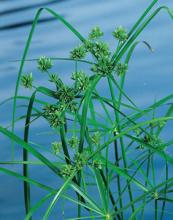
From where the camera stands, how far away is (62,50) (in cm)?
520

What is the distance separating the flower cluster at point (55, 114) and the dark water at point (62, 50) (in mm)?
1355

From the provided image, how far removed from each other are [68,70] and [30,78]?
3318 mm

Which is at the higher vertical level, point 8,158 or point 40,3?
point 40,3

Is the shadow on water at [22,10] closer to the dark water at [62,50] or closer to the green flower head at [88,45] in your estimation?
the dark water at [62,50]

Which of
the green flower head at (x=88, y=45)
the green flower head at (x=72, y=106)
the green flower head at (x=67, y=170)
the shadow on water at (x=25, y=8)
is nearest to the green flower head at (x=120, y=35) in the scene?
the green flower head at (x=88, y=45)

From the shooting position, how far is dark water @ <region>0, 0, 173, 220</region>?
9.89ft

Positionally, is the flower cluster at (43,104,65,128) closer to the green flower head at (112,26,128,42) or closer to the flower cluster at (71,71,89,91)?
the flower cluster at (71,71,89,91)

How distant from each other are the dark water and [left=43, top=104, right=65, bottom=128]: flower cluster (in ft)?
4.45

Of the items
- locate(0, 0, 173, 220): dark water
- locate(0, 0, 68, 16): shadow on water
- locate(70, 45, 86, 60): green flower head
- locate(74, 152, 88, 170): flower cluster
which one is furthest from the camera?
locate(0, 0, 68, 16): shadow on water

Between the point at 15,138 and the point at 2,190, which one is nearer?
the point at 15,138

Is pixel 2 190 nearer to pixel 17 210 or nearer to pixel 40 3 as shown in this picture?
pixel 17 210

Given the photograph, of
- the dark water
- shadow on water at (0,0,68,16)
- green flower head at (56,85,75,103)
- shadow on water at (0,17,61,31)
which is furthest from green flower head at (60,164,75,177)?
shadow on water at (0,0,68,16)

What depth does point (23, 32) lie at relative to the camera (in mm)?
6453

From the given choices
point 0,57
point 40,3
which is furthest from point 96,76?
Result: point 40,3
